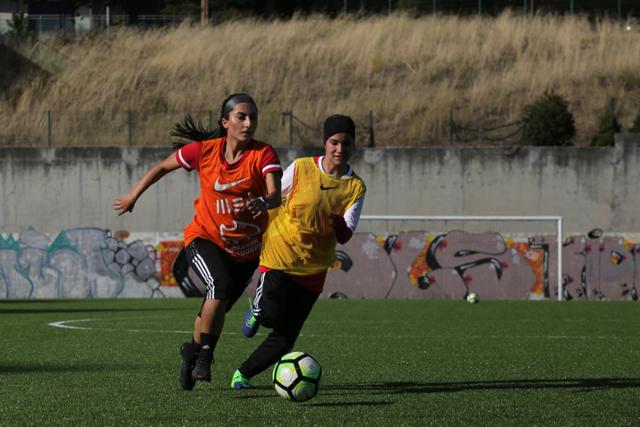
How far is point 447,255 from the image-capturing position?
3262 cm

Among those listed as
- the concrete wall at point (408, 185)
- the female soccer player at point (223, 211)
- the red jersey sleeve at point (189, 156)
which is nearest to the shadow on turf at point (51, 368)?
the female soccer player at point (223, 211)

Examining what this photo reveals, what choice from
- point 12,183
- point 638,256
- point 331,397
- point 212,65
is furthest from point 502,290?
point 331,397

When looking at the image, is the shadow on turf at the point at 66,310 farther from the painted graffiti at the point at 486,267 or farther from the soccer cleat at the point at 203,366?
the soccer cleat at the point at 203,366

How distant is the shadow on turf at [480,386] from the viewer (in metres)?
9.30

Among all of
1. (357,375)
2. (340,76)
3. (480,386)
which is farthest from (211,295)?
(340,76)

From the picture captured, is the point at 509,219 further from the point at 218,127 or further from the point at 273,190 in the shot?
the point at 273,190

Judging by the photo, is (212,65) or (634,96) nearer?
(634,96)

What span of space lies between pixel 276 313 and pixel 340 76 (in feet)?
126

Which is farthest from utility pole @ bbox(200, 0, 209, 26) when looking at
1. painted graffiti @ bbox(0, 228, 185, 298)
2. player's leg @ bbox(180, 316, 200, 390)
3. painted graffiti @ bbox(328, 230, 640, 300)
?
player's leg @ bbox(180, 316, 200, 390)

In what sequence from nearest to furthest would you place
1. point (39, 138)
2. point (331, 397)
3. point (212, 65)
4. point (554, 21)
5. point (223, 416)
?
1. point (223, 416)
2. point (331, 397)
3. point (39, 138)
4. point (212, 65)
5. point (554, 21)

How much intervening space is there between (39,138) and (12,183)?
429 centimetres

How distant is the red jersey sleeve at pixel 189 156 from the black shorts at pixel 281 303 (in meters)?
0.97

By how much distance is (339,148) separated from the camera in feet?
30.3

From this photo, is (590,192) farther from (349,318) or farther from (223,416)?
(223,416)
